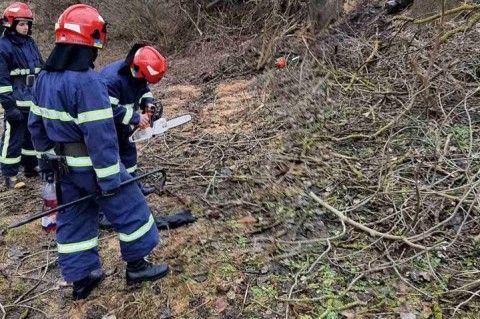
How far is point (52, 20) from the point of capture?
1351 cm

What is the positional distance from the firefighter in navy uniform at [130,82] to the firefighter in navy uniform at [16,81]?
3.99 feet

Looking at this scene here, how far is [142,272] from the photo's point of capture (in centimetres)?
297

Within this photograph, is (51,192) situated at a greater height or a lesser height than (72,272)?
greater

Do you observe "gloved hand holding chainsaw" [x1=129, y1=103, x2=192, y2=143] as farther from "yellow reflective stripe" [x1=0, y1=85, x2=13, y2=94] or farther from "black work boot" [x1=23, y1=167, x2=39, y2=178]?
"black work boot" [x1=23, y1=167, x2=39, y2=178]

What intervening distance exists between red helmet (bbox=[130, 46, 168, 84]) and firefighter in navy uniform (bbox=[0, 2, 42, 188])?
146 cm

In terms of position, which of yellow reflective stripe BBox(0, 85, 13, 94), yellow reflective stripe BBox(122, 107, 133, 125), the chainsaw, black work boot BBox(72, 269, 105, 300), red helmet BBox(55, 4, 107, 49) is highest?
red helmet BBox(55, 4, 107, 49)

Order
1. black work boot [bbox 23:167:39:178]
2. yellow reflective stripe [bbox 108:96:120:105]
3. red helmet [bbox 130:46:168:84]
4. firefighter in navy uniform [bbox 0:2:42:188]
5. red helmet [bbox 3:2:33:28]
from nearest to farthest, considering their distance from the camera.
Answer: red helmet [bbox 130:46:168:84] → yellow reflective stripe [bbox 108:96:120:105] → red helmet [bbox 3:2:33:28] → firefighter in navy uniform [bbox 0:2:42:188] → black work boot [bbox 23:167:39:178]

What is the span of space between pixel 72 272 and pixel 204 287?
0.88 m

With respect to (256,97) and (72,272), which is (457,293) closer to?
(72,272)

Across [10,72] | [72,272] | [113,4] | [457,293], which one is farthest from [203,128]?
[113,4]

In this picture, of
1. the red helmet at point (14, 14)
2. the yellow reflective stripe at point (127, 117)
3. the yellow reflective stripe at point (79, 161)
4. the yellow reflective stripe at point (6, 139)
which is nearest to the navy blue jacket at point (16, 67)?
the red helmet at point (14, 14)

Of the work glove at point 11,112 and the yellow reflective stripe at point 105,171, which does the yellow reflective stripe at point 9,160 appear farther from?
the yellow reflective stripe at point 105,171

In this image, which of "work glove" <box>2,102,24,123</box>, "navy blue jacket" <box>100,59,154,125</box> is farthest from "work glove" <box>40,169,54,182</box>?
"work glove" <box>2,102,24,123</box>

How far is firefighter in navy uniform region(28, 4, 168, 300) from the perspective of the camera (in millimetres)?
2484
